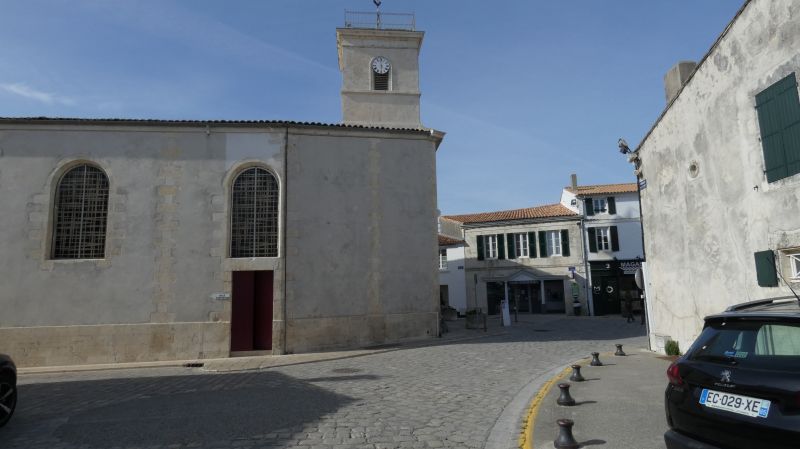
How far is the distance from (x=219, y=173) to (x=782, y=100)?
44.4 ft

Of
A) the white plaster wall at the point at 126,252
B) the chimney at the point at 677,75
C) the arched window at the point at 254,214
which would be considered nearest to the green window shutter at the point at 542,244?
the chimney at the point at 677,75

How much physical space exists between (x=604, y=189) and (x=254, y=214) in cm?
2601

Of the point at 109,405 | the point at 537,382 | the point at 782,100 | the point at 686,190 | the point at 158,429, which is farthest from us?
the point at 686,190

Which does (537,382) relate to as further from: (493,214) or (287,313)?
(493,214)

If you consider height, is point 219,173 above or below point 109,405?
above

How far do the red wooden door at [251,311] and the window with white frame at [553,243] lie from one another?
76.6 feet

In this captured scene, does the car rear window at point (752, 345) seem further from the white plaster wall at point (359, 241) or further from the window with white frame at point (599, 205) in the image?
the window with white frame at point (599, 205)

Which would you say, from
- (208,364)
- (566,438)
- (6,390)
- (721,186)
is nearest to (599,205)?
(721,186)

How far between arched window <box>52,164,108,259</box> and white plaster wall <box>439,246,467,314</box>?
23.8 m

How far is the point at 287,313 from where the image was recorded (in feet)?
46.3

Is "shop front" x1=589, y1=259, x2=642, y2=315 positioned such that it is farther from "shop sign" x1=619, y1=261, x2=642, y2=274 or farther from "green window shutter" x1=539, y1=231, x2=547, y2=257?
"green window shutter" x1=539, y1=231, x2=547, y2=257

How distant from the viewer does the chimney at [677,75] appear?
10859 millimetres

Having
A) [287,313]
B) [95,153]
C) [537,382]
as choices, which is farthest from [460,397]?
[95,153]

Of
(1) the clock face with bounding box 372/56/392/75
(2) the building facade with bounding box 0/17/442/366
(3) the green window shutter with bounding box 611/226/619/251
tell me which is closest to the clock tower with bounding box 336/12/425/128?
(1) the clock face with bounding box 372/56/392/75
